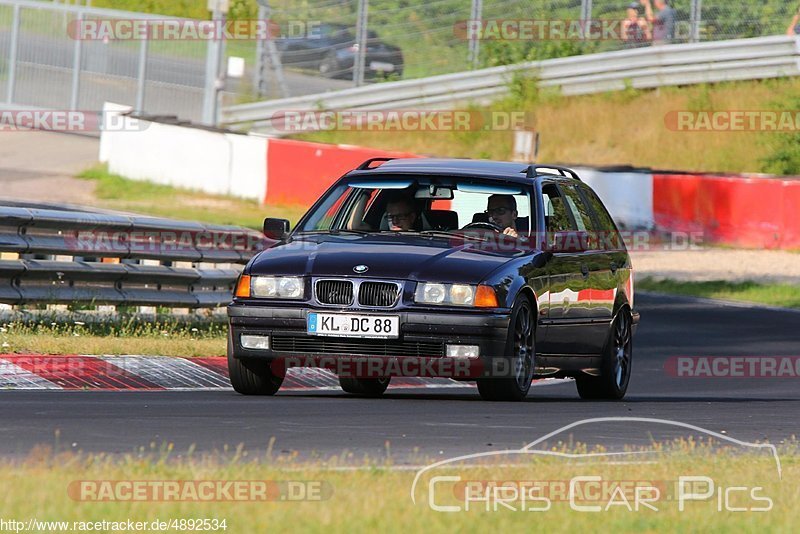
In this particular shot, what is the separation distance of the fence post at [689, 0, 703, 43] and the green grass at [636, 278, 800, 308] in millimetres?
9982

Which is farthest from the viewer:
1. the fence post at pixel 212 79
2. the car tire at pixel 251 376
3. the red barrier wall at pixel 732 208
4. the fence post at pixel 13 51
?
the fence post at pixel 13 51

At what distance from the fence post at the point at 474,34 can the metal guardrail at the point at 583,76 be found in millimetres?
693

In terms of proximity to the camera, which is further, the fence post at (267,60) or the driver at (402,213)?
the fence post at (267,60)

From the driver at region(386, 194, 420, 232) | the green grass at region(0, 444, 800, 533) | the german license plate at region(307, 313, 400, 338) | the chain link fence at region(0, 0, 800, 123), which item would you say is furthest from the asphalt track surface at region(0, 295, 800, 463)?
the chain link fence at region(0, 0, 800, 123)

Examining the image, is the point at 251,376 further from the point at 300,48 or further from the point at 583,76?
the point at 300,48

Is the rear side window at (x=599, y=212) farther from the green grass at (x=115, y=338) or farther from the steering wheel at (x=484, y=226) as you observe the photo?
the green grass at (x=115, y=338)

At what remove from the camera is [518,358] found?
9.73 m

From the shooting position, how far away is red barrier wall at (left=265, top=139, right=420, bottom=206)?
2792 centimetres

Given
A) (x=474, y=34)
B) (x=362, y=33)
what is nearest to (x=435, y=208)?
(x=362, y=33)

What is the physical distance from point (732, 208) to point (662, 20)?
8386mm

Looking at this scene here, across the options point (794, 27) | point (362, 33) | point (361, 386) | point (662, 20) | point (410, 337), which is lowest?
point (361, 386)

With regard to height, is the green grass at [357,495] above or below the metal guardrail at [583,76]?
below

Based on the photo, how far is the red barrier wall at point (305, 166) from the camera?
91.6 ft

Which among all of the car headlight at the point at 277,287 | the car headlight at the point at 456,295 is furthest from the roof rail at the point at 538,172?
the car headlight at the point at 277,287
